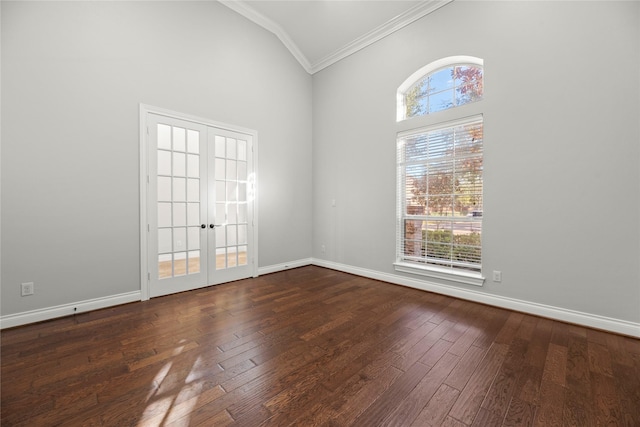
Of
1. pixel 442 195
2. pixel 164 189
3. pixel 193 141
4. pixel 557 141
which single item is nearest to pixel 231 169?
pixel 193 141

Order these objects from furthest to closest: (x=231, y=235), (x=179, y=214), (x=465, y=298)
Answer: (x=231, y=235) → (x=179, y=214) → (x=465, y=298)

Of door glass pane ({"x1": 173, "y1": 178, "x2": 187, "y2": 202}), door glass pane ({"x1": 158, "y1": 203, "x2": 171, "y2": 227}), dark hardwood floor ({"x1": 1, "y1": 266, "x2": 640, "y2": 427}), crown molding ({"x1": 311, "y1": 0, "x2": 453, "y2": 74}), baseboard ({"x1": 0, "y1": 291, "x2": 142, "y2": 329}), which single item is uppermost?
crown molding ({"x1": 311, "y1": 0, "x2": 453, "y2": 74})

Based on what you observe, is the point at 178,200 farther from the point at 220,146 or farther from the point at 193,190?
the point at 220,146

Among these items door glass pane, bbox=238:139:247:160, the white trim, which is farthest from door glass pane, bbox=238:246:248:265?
the white trim

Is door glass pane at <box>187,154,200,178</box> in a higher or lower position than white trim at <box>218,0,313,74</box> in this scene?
lower

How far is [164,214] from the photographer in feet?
11.5

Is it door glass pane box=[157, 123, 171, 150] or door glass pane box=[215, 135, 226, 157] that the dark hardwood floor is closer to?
door glass pane box=[157, 123, 171, 150]

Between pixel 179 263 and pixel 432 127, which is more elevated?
pixel 432 127

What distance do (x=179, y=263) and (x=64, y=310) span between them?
1205 mm

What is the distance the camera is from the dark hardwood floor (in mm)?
1486

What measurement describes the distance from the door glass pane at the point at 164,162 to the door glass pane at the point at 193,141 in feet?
0.98

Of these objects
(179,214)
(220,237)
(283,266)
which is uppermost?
(179,214)

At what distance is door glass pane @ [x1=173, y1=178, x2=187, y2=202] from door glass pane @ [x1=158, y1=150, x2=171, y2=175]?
0.16 m

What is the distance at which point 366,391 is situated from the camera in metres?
1.67
